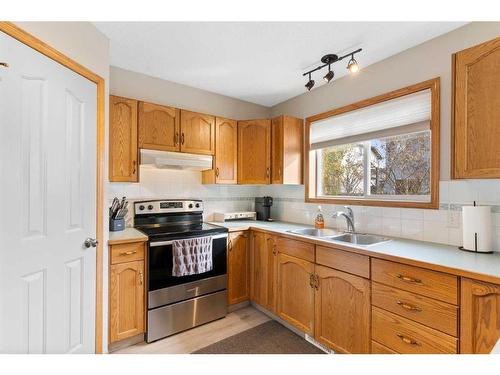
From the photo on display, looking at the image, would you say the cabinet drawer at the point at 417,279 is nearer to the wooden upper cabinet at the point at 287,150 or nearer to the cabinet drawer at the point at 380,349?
the cabinet drawer at the point at 380,349

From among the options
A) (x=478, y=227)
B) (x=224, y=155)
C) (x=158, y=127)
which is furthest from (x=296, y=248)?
(x=158, y=127)

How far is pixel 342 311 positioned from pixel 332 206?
106cm

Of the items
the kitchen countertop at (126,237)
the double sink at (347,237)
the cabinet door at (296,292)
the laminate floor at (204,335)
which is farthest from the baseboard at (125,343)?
the double sink at (347,237)

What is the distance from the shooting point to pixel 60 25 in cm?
137

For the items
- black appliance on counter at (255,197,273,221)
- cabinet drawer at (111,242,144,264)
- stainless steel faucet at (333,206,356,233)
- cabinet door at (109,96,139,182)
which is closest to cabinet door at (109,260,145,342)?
cabinet drawer at (111,242,144,264)

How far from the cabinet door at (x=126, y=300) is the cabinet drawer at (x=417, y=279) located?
172cm

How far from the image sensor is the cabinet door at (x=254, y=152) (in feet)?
9.22

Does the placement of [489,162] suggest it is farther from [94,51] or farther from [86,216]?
[94,51]

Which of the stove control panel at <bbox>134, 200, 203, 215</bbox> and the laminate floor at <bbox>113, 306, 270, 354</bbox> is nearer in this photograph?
the laminate floor at <bbox>113, 306, 270, 354</bbox>

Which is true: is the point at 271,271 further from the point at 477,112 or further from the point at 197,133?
the point at 477,112

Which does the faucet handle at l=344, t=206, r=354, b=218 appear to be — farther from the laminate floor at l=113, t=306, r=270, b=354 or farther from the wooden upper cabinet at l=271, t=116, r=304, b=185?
the laminate floor at l=113, t=306, r=270, b=354

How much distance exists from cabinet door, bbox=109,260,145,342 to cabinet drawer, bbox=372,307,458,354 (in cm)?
170

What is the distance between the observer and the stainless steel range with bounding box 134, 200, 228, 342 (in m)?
2.00
